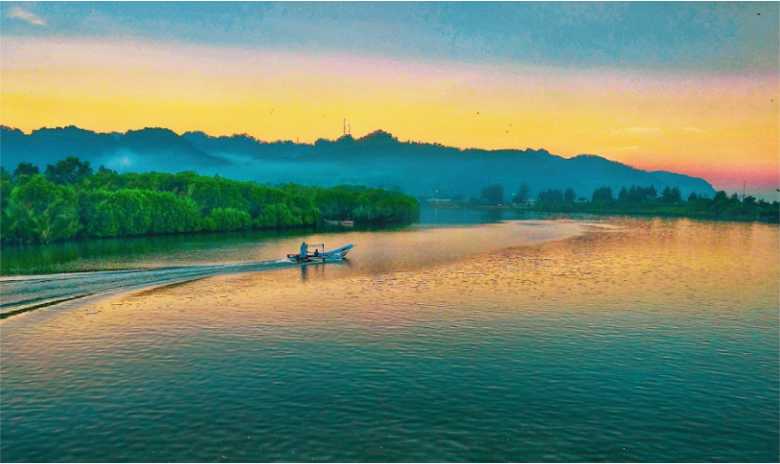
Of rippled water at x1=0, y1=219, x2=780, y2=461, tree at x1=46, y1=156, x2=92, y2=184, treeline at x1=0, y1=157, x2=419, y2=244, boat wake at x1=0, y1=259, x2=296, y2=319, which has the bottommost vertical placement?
rippled water at x1=0, y1=219, x2=780, y2=461

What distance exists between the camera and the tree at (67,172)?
165375 mm

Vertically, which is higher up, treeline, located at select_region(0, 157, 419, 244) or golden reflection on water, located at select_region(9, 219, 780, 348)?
treeline, located at select_region(0, 157, 419, 244)

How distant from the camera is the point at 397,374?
1305 inches

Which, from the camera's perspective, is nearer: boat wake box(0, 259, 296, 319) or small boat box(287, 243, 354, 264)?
boat wake box(0, 259, 296, 319)

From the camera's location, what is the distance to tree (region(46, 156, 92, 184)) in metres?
165

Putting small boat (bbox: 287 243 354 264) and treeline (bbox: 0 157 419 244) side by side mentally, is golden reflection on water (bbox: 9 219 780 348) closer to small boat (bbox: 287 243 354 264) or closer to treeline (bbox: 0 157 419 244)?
small boat (bbox: 287 243 354 264)

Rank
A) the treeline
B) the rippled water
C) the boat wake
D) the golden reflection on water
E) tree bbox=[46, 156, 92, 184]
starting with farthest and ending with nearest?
1. tree bbox=[46, 156, 92, 184]
2. the treeline
3. the boat wake
4. the golden reflection on water
5. the rippled water

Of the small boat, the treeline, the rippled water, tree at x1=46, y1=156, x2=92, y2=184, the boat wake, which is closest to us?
the rippled water

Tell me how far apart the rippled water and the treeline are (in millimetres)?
64419

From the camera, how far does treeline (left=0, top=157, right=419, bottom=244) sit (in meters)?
108

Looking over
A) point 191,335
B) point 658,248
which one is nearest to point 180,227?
point 191,335

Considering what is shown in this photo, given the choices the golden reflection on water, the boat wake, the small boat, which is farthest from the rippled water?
the small boat

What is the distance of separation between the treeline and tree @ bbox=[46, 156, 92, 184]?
26 centimetres

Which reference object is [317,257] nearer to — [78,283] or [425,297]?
[425,297]
